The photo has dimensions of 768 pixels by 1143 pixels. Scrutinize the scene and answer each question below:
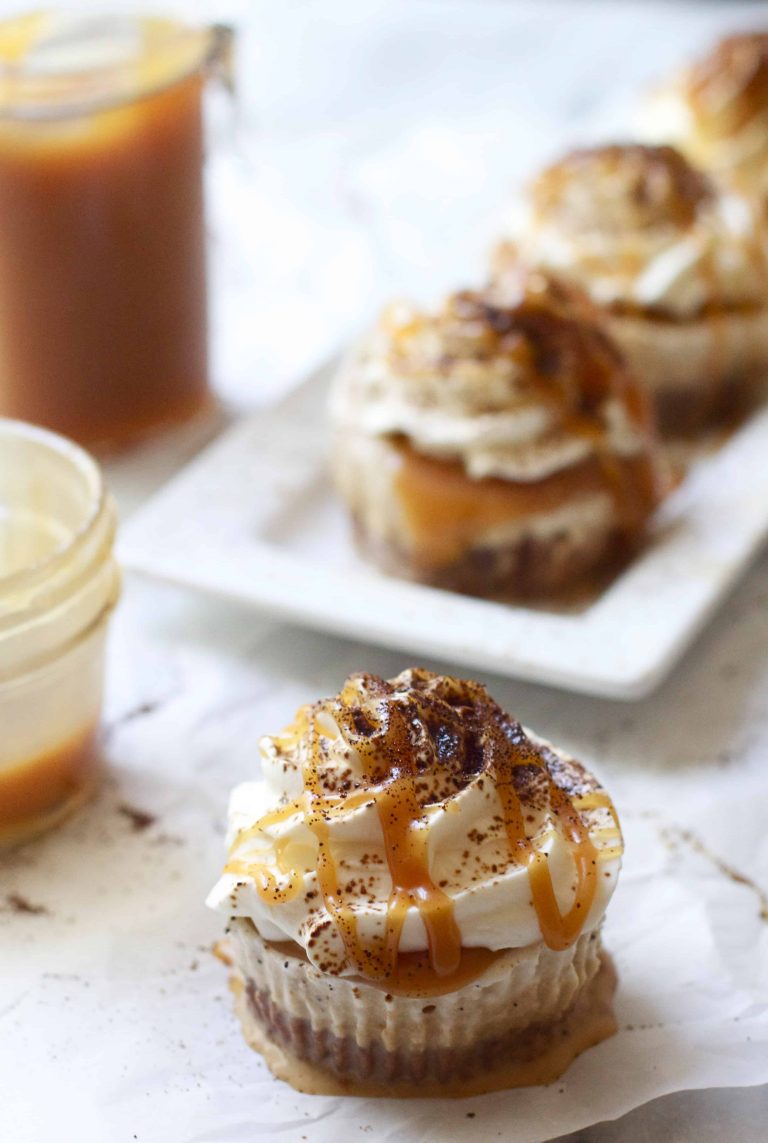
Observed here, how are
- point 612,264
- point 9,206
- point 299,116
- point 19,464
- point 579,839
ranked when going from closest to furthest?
point 579,839 < point 19,464 < point 9,206 < point 612,264 < point 299,116

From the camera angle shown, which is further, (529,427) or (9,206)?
(9,206)

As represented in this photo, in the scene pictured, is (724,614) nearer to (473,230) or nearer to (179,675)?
(179,675)

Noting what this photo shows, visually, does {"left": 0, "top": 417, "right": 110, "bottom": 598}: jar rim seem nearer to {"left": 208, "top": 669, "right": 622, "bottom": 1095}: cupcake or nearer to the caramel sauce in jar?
the caramel sauce in jar

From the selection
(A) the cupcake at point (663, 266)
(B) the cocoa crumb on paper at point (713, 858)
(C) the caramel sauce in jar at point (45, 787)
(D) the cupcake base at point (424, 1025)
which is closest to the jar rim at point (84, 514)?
(C) the caramel sauce in jar at point (45, 787)

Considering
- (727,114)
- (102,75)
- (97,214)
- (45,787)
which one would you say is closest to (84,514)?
(45,787)

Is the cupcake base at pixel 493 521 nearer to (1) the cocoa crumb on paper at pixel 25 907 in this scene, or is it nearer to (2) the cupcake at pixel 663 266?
(2) the cupcake at pixel 663 266

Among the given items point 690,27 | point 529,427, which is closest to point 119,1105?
point 529,427

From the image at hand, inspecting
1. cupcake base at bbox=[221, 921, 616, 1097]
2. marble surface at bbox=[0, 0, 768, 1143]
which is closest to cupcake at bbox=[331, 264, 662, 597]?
marble surface at bbox=[0, 0, 768, 1143]
